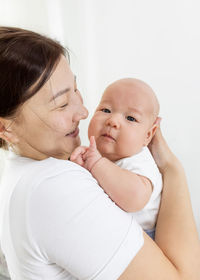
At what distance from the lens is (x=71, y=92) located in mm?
1031

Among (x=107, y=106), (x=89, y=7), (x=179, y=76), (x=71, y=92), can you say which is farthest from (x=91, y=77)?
(x=71, y=92)

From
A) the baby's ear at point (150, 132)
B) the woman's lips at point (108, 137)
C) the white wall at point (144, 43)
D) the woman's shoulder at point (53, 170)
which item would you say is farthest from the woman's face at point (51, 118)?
the white wall at point (144, 43)

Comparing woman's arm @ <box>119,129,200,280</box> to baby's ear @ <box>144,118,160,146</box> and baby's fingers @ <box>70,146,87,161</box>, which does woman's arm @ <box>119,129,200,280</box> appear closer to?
baby's ear @ <box>144,118,160,146</box>

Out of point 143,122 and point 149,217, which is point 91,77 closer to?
point 143,122

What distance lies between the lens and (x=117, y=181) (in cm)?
111

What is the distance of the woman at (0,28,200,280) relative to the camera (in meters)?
0.83

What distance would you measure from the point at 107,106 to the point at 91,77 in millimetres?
893

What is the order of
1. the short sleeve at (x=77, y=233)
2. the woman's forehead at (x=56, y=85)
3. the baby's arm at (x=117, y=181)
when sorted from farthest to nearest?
the baby's arm at (x=117, y=181)
the woman's forehead at (x=56, y=85)
the short sleeve at (x=77, y=233)

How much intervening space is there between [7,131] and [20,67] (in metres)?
0.21

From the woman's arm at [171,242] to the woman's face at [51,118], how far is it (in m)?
0.41

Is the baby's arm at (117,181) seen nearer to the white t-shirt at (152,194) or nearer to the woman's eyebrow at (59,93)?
the white t-shirt at (152,194)

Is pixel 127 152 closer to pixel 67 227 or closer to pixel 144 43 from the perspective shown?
pixel 67 227

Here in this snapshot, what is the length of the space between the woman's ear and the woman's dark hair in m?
0.04

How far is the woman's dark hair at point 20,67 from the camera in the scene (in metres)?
0.91
